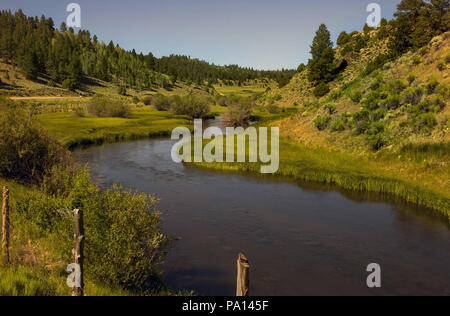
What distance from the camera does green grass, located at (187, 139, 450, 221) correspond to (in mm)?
27844

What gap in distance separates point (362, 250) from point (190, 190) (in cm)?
1657

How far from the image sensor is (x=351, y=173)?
34.6 m

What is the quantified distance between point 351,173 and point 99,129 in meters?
48.3

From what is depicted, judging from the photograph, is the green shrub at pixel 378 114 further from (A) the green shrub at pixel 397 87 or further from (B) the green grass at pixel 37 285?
(B) the green grass at pixel 37 285

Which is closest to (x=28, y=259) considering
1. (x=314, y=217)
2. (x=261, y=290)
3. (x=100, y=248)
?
(x=100, y=248)

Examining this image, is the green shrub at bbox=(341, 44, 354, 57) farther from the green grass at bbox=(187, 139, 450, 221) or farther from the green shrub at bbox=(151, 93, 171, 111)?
the green grass at bbox=(187, 139, 450, 221)

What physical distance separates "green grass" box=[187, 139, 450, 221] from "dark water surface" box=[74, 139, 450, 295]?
1891mm

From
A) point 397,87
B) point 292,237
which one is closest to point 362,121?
point 397,87

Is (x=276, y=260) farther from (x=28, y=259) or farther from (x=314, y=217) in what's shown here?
(x=28, y=259)

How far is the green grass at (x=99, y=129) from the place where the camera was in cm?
5598

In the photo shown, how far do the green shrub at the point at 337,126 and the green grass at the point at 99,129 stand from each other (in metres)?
35.3

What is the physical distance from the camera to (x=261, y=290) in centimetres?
1563

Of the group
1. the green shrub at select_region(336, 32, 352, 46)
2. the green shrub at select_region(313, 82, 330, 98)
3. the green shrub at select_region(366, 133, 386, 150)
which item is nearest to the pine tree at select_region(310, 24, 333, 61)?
the green shrub at select_region(336, 32, 352, 46)

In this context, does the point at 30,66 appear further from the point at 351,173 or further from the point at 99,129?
the point at 351,173
